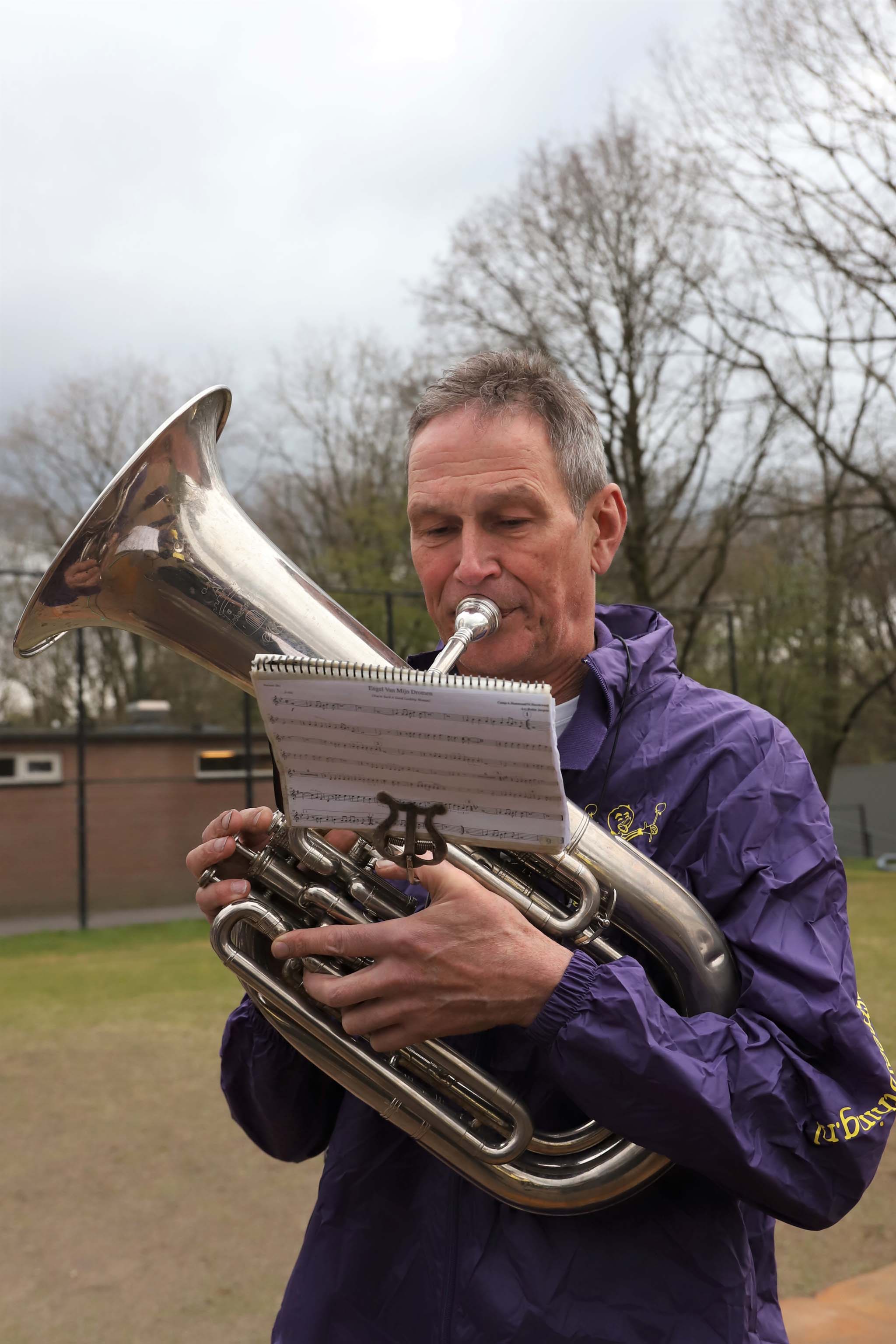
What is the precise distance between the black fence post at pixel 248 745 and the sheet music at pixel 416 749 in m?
13.5

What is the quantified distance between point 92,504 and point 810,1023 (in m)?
1.49

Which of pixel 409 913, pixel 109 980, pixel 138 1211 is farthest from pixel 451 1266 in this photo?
pixel 109 980

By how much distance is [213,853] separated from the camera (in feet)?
5.42

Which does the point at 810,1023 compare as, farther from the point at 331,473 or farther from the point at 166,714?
the point at 331,473

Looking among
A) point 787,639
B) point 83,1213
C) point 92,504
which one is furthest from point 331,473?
point 92,504

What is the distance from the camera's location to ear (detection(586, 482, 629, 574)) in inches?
73.7

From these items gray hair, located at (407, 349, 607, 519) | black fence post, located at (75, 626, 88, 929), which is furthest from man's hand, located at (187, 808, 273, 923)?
black fence post, located at (75, 626, 88, 929)

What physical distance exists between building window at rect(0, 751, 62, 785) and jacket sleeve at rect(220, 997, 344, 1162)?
16.0 metres

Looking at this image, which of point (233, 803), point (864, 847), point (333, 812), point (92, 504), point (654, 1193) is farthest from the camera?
point (864, 847)

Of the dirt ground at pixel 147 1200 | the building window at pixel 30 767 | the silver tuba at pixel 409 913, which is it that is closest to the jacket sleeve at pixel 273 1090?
the silver tuba at pixel 409 913

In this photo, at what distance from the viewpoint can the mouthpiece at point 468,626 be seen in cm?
150

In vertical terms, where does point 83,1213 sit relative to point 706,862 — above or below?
below

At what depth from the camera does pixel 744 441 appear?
2009cm

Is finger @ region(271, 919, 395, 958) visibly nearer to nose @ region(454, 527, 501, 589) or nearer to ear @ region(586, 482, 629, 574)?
nose @ region(454, 527, 501, 589)
